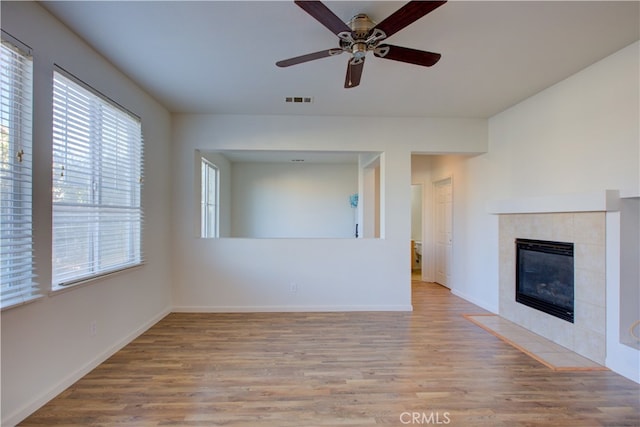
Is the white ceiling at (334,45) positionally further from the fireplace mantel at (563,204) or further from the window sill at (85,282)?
the window sill at (85,282)

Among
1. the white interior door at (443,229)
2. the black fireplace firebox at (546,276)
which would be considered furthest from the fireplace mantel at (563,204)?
the white interior door at (443,229)

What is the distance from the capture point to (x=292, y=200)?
7582mm

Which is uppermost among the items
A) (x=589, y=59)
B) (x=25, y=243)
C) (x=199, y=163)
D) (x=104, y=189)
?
(x=589, y=59)

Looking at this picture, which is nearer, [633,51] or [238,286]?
[633,51]

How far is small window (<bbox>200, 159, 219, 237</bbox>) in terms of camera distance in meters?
5.71

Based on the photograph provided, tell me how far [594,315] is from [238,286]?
3818 mm

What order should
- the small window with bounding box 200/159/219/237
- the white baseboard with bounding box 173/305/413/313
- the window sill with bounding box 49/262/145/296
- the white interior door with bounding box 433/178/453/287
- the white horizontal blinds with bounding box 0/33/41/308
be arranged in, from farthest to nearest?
the small window with bounding box 200/159/219/237 < the white interior door with bounding box 433/178/453/287 < the white baseboard with bounding box 173/305/413/313 < the window sill with bounding box 49/262/145/296 < the white horizontal blinds with bounding box 0/33/41/308

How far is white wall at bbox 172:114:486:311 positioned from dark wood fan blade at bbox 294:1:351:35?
2293mm

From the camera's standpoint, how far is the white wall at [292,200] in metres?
7.52

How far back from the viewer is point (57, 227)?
223 cm

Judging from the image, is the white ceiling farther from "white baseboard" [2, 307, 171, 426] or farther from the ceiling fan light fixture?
"white baseboard" [2, 307, 171, 426]

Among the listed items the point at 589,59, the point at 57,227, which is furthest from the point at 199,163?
the point at 589,59

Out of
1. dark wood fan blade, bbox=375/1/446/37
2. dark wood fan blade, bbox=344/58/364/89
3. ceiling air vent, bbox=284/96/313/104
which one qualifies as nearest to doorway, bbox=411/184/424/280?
ceiling air vent, bbox=284/96/313/104

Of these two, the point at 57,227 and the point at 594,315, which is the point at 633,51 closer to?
the point at 594,315
